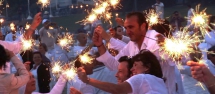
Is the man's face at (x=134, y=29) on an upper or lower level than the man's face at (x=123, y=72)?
upper

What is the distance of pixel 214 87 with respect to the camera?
299cm

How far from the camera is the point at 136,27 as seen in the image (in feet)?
15.3

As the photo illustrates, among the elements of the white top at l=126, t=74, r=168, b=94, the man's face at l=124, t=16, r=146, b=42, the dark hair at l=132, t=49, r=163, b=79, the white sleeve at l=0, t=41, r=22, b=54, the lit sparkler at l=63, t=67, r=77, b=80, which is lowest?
the lit sparkler at l=63, t=67, r=77, b=80

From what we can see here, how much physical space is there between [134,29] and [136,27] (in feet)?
0.13

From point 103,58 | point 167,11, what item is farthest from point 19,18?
point 103,58

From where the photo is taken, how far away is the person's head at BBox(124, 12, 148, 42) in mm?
4633

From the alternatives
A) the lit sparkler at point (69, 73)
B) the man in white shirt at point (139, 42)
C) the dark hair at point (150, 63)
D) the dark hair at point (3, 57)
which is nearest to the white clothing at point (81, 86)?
the lit sparkler at point (69, 73)

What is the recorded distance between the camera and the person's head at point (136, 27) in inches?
182

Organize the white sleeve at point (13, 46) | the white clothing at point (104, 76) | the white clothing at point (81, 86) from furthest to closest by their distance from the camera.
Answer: the white clothing at point (104, 76), the white clothing at point (81, 86), the white sleeve at point (13, 46)

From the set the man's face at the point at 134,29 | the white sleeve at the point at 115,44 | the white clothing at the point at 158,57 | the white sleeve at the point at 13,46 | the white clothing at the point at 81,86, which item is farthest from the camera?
the white sleeve at the point at 115,44

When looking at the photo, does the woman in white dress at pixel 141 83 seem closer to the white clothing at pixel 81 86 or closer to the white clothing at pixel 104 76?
the white clothing at pixel 81 86

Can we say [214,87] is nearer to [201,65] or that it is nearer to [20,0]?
[201,65]

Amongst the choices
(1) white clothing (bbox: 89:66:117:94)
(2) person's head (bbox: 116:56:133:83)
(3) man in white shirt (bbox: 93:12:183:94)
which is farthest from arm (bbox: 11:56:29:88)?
(1) white clothing (bbox: 89:66:117:94)

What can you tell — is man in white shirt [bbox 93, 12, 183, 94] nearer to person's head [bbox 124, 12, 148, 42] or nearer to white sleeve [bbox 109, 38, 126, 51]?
person's head [bbox 124, 12, 148, 42]
